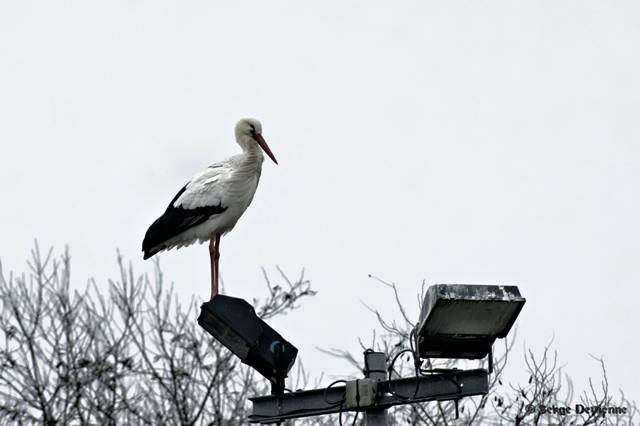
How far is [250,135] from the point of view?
10367mm

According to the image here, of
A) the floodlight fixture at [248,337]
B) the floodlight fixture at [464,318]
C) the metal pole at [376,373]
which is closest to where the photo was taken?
the floodlight fixture at [464,318]

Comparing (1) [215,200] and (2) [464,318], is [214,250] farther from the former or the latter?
(2) [464,318]

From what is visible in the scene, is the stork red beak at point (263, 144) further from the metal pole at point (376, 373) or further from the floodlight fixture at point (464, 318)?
the floodlight fixture at point (464, 318)

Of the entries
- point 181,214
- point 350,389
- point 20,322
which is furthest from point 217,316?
point 20,322

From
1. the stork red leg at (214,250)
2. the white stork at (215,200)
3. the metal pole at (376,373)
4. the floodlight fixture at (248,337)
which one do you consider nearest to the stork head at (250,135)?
the white stork at (215,200)

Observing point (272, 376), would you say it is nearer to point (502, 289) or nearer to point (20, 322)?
point (502, 289)

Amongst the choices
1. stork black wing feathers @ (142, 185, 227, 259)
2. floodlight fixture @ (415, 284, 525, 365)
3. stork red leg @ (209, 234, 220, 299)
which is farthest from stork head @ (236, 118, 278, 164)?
floodlight fixture @ (415, 284, 525, 365)

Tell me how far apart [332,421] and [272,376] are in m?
5.24

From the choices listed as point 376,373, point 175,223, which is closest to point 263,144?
point 175,223

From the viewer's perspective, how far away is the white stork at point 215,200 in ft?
33.4

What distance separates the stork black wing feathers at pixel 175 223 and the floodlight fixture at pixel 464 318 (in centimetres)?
537

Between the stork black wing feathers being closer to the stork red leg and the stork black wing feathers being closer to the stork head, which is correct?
the stork red leg

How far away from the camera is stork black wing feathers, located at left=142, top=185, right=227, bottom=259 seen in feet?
33.5

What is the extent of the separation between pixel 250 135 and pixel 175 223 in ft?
3.04
